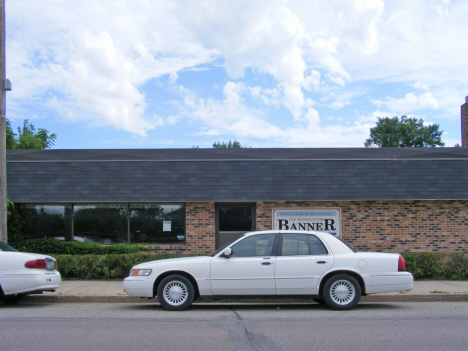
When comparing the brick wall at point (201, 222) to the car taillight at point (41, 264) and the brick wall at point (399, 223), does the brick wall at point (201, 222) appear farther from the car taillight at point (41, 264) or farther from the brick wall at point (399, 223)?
the car taillight at point (41, 264)

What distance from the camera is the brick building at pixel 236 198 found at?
45.9 feet

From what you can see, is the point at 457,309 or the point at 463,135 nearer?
the point at 457,309

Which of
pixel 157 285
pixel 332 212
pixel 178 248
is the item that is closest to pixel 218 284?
pixel 157 285

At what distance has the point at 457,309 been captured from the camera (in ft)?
29.8

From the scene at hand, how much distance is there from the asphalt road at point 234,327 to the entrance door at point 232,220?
16.6 feet

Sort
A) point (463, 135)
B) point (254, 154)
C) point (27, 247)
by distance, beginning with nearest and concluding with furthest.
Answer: point (27, 247), point (254, 154), point (463, 135)

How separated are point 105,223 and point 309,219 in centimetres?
615

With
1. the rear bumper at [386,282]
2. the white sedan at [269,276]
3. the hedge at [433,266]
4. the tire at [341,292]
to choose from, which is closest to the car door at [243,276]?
the white sedan at [269,276]

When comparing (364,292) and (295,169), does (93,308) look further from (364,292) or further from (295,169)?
(295,169)

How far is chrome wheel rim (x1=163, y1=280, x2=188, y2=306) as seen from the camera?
872 cm

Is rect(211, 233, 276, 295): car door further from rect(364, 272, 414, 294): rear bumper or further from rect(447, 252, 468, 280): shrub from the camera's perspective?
rect(447, 252, 468, 280): shrub

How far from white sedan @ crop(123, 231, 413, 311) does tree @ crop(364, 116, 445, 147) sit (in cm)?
4862

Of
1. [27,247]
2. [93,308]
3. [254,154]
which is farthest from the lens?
[254,154]

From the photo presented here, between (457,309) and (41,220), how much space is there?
11.6 meters
